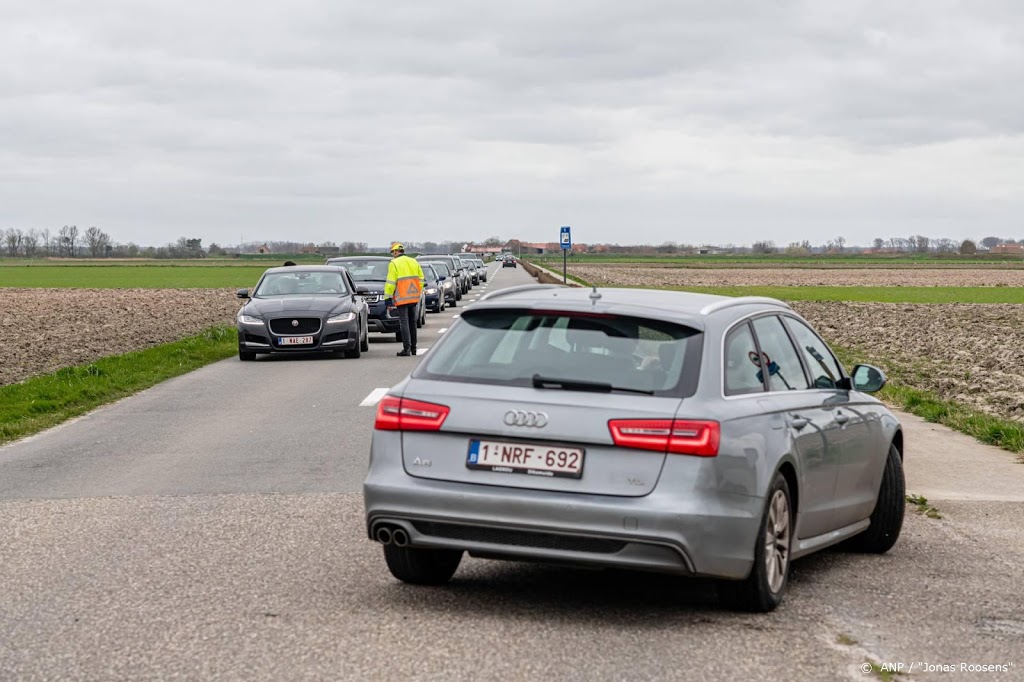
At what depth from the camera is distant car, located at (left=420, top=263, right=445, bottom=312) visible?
3988cm

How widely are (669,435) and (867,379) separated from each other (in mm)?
2149

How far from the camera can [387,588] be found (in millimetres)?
6746

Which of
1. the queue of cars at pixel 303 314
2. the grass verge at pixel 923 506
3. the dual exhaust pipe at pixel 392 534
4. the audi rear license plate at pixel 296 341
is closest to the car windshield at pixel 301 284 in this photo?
the queue of cars at pixel 303 314

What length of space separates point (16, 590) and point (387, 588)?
1.70 meters

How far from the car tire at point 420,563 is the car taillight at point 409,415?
63 cm

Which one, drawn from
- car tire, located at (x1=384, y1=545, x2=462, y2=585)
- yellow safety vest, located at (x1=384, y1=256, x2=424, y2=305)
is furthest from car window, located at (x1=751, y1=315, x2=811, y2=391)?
yellow safety vest, located at (x1=384, y1=256, x2=424, y2=305)

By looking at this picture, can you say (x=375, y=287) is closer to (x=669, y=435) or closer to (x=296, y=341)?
(x=296, y=341)

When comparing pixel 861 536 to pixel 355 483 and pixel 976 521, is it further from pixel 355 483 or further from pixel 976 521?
pixel 355 483

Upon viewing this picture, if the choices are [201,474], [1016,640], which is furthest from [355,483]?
[1016,640]

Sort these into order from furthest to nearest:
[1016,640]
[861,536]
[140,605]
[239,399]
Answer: [239,399]
[861,536]
[140,605]
[1016,640]

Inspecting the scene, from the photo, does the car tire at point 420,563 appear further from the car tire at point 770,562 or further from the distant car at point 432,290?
the distant car at point 432,290

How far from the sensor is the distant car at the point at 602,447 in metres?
5.93

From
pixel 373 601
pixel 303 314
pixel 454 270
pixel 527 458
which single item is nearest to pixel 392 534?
pixel 373 601

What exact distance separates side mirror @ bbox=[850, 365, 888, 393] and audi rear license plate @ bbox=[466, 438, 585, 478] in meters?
2.28
